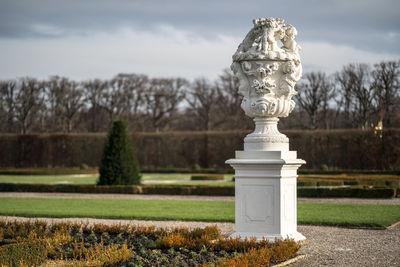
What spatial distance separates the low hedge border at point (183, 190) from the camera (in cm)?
1536

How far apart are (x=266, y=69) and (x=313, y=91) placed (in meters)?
34.1

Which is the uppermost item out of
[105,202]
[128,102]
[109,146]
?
[128,102]

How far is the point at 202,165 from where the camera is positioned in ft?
108

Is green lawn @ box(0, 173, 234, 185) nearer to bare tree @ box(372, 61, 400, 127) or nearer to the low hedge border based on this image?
the low hedge border

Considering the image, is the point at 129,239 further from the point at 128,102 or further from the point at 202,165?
the point at 128,102

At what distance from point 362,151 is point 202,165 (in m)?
9.47

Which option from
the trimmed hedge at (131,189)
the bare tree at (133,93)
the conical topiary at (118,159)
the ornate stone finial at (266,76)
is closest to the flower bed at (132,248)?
the ornate stone finial at (266,76)

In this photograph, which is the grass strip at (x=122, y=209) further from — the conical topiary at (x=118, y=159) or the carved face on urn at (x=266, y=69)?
the carved face on urn at (x=266, y=69)

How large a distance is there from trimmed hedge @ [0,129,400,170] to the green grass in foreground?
15279mm

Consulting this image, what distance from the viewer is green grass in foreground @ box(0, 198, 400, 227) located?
408 inches

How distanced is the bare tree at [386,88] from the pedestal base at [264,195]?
30.9 meters

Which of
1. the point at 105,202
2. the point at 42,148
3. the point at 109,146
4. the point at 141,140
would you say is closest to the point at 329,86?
the point at 141,140

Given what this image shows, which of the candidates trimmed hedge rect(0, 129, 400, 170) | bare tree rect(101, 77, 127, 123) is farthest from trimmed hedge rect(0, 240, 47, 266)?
bare tree rect(101, 77, 127, 123)

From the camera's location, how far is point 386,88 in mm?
36656
